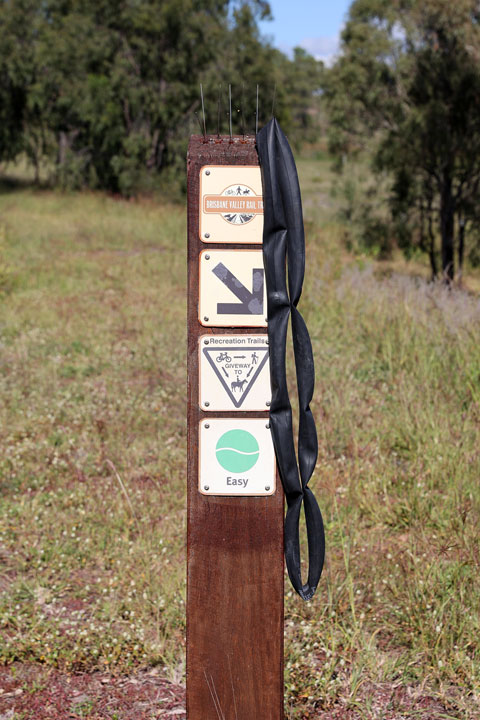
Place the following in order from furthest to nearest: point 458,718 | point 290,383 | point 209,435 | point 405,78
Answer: point 405,78, point 290,383, point 458,718, point 209,435

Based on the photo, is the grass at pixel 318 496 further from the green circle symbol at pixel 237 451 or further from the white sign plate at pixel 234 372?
the white sign plate at pixel 234 372

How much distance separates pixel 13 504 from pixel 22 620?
1051mm

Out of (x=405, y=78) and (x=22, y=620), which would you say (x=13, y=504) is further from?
(x=405, y=78)

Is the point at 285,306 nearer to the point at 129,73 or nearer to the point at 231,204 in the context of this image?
the point at 231,204

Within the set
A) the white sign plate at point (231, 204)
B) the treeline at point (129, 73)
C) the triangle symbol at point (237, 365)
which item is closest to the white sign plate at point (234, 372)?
the triangle symbol at point (237, 365)

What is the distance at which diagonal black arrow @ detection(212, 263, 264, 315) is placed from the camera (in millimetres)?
1803

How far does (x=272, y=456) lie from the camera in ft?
6.01

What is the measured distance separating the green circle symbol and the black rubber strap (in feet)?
0.22

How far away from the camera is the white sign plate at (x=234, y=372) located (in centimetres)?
181

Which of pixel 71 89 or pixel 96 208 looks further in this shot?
pixel 71 89

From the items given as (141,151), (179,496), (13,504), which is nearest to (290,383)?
(179,496)

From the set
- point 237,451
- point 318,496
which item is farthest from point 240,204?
point 318,496

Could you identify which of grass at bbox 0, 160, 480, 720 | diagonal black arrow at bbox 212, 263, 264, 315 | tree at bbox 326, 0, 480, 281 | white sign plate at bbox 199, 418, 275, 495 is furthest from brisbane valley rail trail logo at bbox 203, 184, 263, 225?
tree at bbox 326, 0, 480, 281

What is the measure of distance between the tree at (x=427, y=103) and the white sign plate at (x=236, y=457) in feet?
36.5
